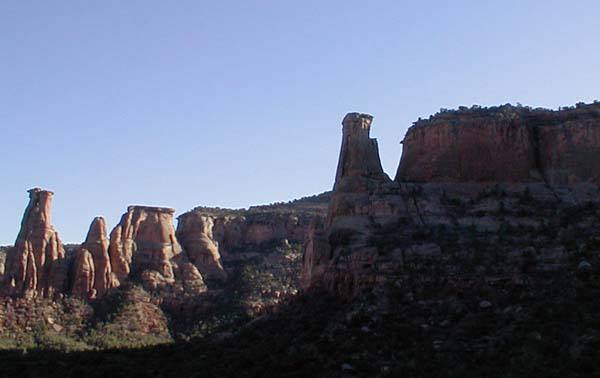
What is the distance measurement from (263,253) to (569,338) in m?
74.1

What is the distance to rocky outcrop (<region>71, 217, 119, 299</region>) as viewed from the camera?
90.3 meters

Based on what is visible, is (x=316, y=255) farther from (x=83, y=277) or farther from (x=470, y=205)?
(x=83, y=277)

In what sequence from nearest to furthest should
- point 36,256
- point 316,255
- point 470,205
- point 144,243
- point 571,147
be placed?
1. point 316,255
2. point 470,205
3. point 571,147
4. point 36,256
5. point 144,243

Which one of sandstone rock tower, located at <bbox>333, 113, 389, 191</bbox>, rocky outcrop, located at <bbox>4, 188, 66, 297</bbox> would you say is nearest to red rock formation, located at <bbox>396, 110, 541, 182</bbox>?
sandstone rock tower, located at <bbox>333, 113, 389, 191</bbox>

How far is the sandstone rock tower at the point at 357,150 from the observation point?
5916 cm

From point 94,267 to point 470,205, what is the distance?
5050 centimetres

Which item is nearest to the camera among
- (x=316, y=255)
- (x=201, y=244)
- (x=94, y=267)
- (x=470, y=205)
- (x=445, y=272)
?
(x=445, y=272)

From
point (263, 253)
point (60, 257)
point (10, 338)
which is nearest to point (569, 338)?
point (10, 338)

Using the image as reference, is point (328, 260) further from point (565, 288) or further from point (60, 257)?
point (60, 257)

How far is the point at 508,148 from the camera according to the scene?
55.6 meters

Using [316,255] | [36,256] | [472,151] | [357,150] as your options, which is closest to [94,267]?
[36,256]

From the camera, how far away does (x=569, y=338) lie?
35938 mm

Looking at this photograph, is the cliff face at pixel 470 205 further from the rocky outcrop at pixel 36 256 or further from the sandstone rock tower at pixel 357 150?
the rocky outcrop at pixel 36 256

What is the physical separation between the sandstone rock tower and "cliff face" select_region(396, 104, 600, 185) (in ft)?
8.70
